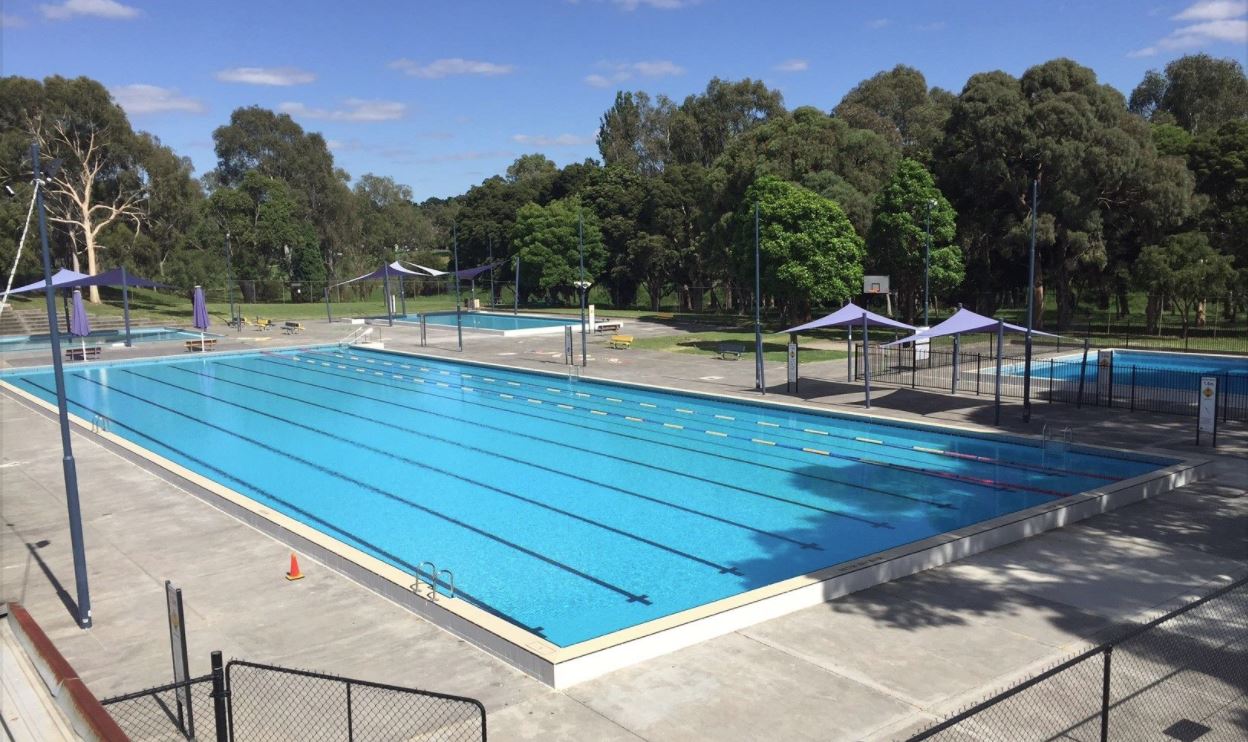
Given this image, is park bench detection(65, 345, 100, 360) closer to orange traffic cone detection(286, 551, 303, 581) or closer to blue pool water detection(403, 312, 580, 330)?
blue pool water detection(403, 312, 580, 330)

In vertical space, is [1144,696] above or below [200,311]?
below

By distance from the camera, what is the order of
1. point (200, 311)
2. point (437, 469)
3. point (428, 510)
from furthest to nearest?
point (200, 311), point (437, 469), point (428, 510)

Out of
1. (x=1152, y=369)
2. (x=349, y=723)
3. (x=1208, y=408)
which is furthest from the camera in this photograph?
(x=1152, y=369)

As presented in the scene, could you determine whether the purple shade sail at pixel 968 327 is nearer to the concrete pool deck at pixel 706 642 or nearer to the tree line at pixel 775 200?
the tree line at pixel 775 200

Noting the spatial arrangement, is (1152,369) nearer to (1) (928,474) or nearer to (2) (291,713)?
(1) (928,474)

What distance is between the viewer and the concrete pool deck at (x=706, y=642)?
24.5 ft

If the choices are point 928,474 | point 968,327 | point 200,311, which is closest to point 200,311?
point 200,311

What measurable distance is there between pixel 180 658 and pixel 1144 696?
26.8 feet

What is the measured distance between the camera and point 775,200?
37.2 metres

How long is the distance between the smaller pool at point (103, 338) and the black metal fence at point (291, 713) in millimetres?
38633

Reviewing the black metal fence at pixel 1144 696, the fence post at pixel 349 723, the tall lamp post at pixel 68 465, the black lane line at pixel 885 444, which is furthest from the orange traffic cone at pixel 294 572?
the black lane line at pixel 885 444

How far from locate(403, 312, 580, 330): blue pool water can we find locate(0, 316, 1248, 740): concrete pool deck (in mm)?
36756

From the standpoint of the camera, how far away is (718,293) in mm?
70250

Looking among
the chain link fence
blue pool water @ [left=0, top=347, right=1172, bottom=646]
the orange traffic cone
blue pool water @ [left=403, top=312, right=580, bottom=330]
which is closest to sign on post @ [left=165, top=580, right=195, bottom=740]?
the chain link fence
